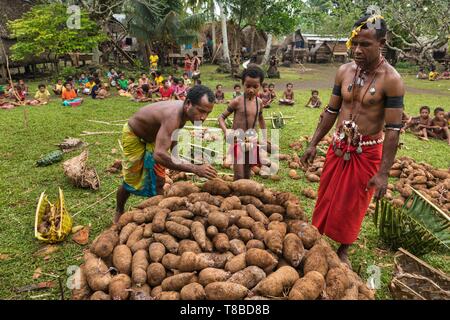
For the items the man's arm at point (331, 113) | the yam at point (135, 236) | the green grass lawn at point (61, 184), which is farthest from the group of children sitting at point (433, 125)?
the yam at point (135, 236)

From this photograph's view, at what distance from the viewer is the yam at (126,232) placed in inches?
90.0

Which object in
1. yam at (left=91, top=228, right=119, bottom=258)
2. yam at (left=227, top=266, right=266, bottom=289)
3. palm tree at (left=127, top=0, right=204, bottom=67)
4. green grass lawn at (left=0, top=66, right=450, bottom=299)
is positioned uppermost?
palm tree at (left=127, top=0, right=204, bottom=67)

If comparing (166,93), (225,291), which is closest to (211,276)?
(225,291)

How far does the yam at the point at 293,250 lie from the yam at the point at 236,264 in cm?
28

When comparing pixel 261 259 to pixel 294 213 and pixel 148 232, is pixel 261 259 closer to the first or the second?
pixel 294 213

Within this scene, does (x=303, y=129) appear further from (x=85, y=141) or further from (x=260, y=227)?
(x=260, y=227)

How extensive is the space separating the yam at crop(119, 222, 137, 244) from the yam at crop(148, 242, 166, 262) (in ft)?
0.78

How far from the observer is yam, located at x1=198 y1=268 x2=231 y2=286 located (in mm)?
1878

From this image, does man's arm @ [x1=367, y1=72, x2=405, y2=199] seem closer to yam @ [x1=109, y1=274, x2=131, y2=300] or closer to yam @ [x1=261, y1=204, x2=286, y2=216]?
yam @ [x1=261, y1=204, x2=286, y2=216]

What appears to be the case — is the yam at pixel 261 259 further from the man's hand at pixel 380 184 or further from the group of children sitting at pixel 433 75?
the group of children sitting at pixel 433 75

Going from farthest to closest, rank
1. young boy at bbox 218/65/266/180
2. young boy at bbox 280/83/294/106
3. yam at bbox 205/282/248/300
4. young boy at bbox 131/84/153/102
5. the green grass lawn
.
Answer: young boy at bbox 131/84/153/102, young boy at bbox 280/83/294/106, young boy at bbox 218/65/266/180, the green grass lawn, yam at bbox 205/282/248/300

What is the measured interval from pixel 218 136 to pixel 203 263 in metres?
5.10

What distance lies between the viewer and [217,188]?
2662mm

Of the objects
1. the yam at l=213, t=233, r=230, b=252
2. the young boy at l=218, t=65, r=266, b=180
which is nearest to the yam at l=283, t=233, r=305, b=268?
the yam at l=213, t=233, r=230, b=252
